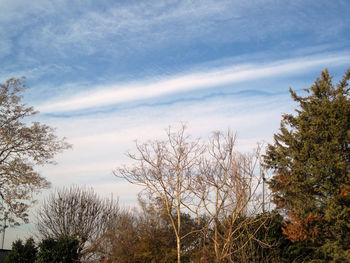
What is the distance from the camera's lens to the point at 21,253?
18.1 meters

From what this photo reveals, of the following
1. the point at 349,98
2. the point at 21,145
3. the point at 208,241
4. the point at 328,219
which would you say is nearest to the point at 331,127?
the point at 349,98

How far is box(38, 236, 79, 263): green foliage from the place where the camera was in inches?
658

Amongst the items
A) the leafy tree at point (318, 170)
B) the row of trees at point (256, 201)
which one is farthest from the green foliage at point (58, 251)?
the leafy tree at point (318, 170)

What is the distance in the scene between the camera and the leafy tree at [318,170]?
690 inches

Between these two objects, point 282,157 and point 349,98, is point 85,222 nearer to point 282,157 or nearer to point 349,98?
point 282,157

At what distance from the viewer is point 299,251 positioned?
56.1ft

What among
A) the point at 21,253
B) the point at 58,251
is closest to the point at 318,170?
the point at 58,251

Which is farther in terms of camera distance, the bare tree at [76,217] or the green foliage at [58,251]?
the bare tree at [76,217]

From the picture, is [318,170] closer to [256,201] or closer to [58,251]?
[256,201]

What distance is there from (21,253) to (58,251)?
8.91 feet

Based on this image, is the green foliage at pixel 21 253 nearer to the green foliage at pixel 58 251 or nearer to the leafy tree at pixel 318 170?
the green foliage at pixel 58 251

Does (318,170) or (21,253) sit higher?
(318,170)

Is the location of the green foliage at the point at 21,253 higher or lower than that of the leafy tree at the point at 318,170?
lower

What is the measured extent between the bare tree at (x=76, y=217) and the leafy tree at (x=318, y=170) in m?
11.8
